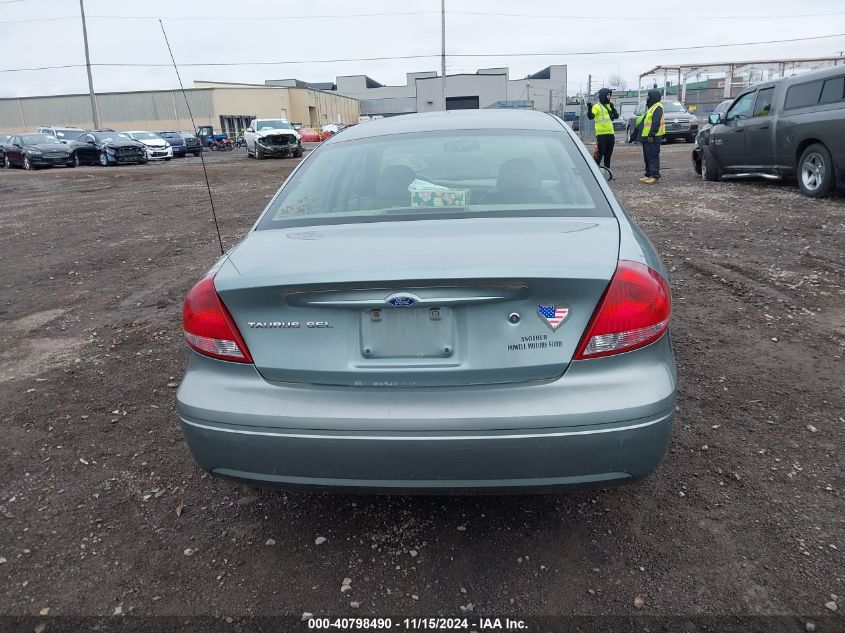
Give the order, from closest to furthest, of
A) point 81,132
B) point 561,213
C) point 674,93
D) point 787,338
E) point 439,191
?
point 561,213, point 439,191, point 787,338, point 81,132, point 674,93

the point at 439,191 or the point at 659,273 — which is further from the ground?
the point at 439,191

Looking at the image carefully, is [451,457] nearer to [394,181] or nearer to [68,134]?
[394,181]

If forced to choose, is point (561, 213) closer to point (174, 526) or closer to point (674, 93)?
point (174, 526)

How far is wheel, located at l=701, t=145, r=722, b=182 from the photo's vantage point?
1298cm

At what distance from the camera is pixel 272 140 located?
1170 inches

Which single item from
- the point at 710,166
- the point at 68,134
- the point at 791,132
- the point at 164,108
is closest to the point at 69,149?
the point at 68,134

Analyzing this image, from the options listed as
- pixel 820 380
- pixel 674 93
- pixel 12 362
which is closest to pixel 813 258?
pixel 820 380

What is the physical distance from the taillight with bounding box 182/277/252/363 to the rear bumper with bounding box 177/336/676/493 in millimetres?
83

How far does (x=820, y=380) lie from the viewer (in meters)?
3.84

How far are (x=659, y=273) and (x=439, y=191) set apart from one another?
111 cm

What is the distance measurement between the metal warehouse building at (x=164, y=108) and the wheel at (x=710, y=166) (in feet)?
187

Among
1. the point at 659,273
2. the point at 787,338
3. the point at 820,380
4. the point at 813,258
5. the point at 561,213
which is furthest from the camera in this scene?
the point at 813,258

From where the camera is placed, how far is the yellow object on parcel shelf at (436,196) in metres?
2.95

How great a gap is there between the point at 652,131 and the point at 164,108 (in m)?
62.8
